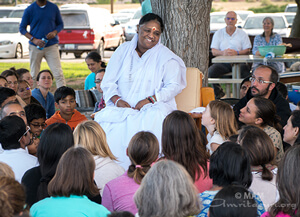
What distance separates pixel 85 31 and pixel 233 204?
599 inches

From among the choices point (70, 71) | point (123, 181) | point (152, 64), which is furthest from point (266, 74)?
point (70, 71)

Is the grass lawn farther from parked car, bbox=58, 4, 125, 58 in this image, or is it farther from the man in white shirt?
the man in white shirt

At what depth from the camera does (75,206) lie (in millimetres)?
2812

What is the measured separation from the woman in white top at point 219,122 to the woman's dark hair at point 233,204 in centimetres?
199

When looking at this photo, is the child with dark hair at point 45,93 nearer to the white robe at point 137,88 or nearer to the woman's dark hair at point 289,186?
the white robe at point 137,88

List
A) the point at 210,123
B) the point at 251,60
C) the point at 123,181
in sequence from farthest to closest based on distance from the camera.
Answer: the point at 251,60 < the point at 210,123 < the point at 123,181

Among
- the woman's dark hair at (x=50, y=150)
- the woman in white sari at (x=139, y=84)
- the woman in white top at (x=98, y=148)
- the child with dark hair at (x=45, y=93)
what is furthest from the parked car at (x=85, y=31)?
the woman's dark hair at (x=50, y=150)

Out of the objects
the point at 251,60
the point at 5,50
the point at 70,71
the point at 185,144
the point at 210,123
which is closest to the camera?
the point at 185,144

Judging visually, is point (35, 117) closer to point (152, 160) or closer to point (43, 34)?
point (152, 160)

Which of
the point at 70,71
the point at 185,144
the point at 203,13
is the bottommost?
the point at 70,71

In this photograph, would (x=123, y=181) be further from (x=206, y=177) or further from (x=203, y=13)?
(x=203, y=13)

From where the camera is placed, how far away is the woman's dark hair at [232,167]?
116 inches

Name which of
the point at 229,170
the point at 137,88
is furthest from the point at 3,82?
the point at 229,170

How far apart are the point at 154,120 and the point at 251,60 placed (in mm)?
3224
